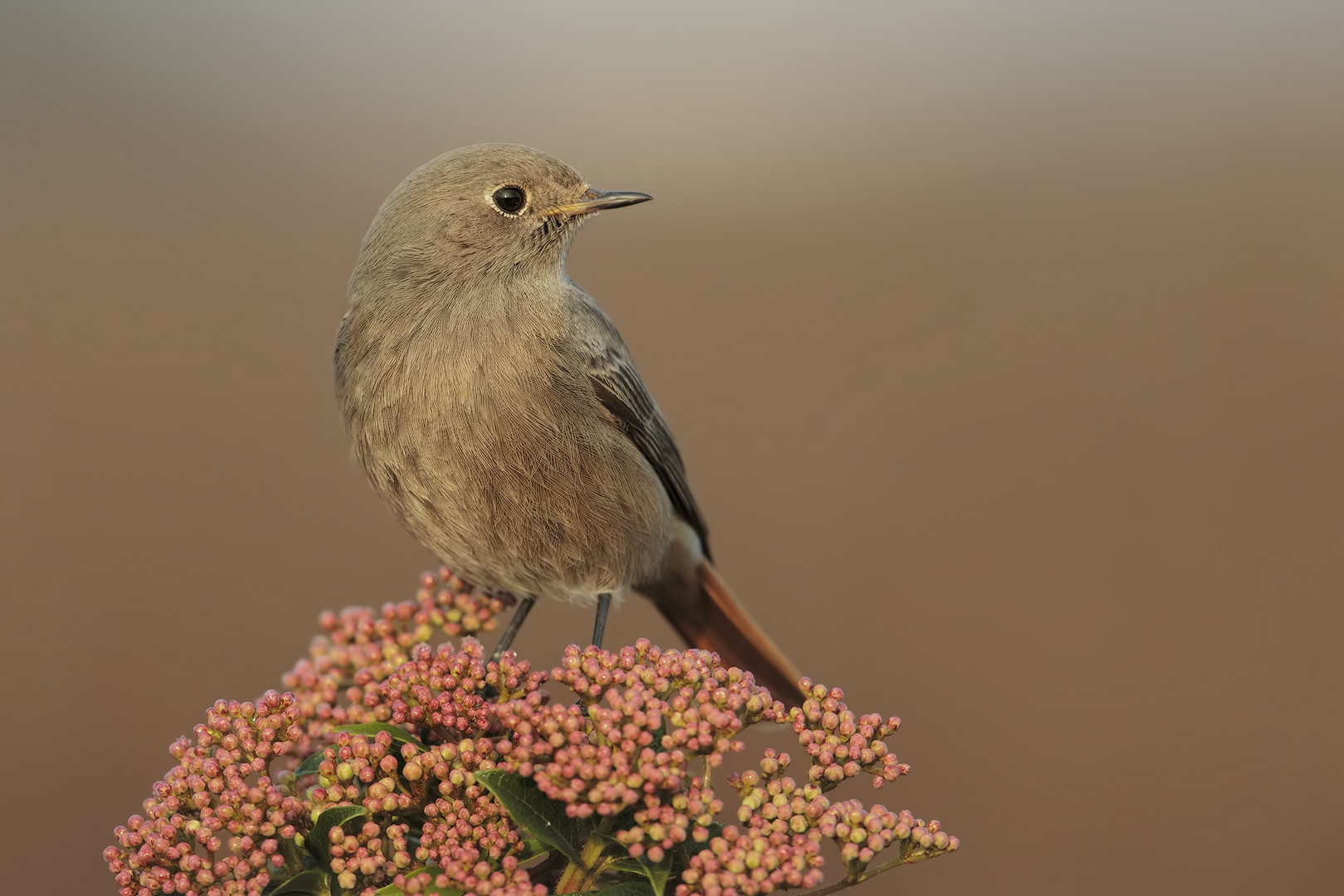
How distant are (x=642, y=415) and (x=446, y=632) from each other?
891 millimetres

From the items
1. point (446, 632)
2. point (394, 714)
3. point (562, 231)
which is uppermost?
point (562, 231)

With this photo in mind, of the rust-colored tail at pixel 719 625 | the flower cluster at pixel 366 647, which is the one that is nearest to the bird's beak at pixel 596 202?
the flower cluster at pixel 366 647

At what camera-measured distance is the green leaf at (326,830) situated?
171 cm

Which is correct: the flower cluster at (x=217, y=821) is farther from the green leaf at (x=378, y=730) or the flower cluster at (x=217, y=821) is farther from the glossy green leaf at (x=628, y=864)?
the glossy green leaf at (x=628, y=864)

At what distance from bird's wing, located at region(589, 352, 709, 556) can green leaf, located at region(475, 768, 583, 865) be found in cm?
147

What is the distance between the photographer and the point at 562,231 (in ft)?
9.87

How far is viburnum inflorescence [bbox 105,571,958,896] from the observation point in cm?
163

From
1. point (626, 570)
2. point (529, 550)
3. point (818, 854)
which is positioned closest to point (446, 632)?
point (529, 550)

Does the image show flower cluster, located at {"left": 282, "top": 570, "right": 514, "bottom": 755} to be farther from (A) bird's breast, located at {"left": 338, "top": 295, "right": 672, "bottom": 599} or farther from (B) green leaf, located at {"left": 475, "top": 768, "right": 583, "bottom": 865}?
(B) green leaf, located at {"left": 475, "top": 768, "right": 583, "bottom": 865}

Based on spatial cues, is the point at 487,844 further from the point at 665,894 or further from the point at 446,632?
the point at 446,632

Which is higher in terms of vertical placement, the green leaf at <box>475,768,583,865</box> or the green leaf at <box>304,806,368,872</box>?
the green leaf at <box>475,768,583,865</box>

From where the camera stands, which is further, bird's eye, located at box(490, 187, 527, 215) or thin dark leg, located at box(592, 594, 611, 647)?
thin dark leg, located at box(592, 594, 611, 647)

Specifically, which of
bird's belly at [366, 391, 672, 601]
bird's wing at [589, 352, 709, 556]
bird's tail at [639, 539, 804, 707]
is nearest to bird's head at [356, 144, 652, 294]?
bird's wing at [589, 352, 709, 556]

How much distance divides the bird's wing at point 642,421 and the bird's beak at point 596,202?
0.42 metres
